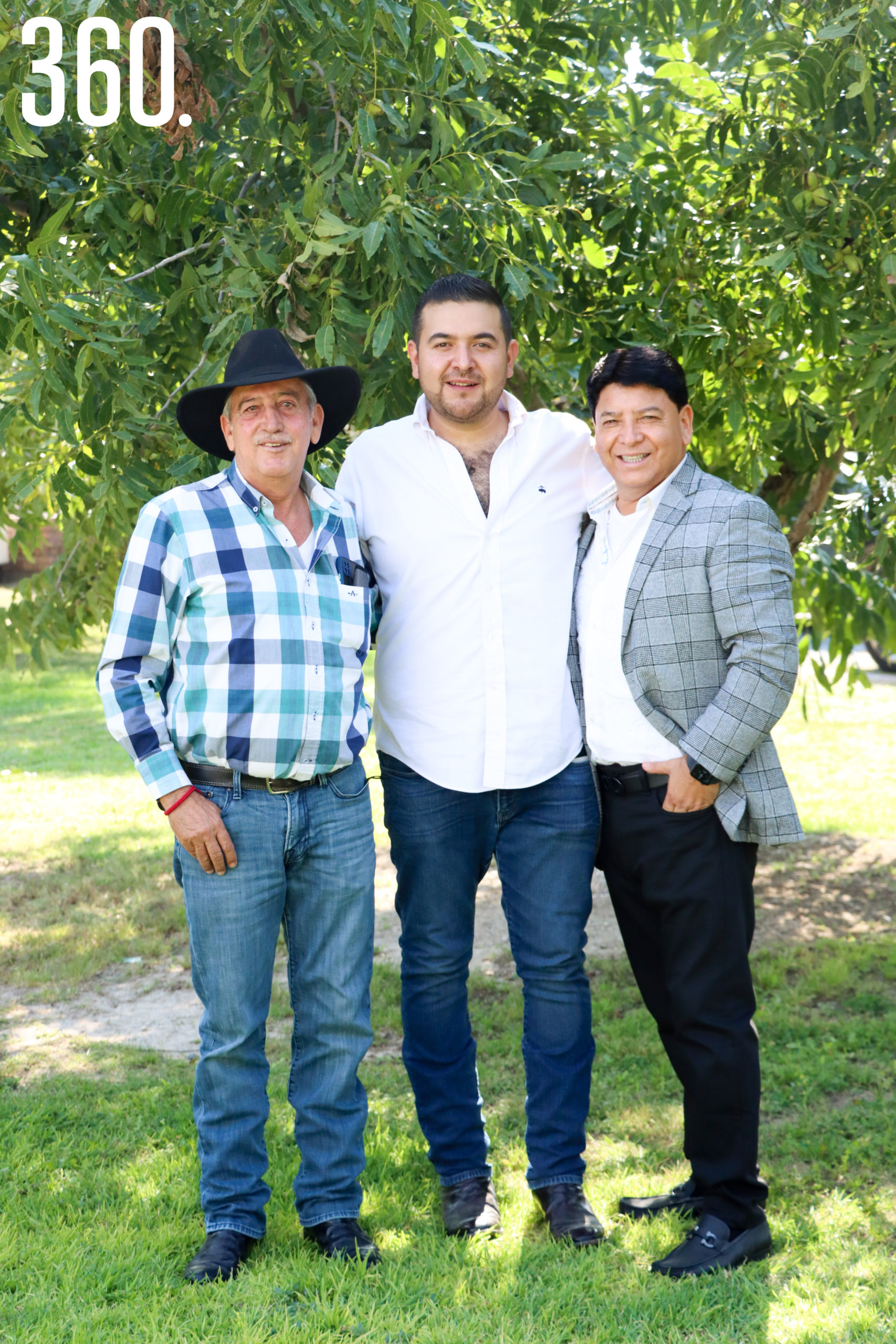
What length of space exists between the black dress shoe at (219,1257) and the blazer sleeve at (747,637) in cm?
171

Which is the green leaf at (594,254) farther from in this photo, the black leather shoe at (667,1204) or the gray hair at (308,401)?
the black leather shoe at (667,1204)

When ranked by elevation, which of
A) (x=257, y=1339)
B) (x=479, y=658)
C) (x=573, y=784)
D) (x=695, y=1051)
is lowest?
(x=257, y=1339)

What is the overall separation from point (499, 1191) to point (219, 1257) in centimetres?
90

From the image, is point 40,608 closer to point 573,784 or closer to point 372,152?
point 372,152

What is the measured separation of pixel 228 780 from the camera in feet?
10.3

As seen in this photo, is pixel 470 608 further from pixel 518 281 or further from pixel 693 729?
pixel 518 281

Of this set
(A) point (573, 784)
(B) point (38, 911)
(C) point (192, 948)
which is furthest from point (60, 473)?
(B) point (38, 911)

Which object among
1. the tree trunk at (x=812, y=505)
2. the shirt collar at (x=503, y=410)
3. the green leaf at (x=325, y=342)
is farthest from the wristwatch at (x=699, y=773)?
the tree trunk at (x=812, y=505)

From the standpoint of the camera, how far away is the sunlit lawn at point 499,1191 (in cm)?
304

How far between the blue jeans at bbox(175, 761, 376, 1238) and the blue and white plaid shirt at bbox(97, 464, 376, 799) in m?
0.13

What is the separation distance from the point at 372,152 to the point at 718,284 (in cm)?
136

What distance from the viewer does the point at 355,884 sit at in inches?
129

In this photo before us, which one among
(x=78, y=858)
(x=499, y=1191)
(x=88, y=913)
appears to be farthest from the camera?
(x=78, y=858)

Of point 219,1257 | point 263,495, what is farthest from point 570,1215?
point 263,495
